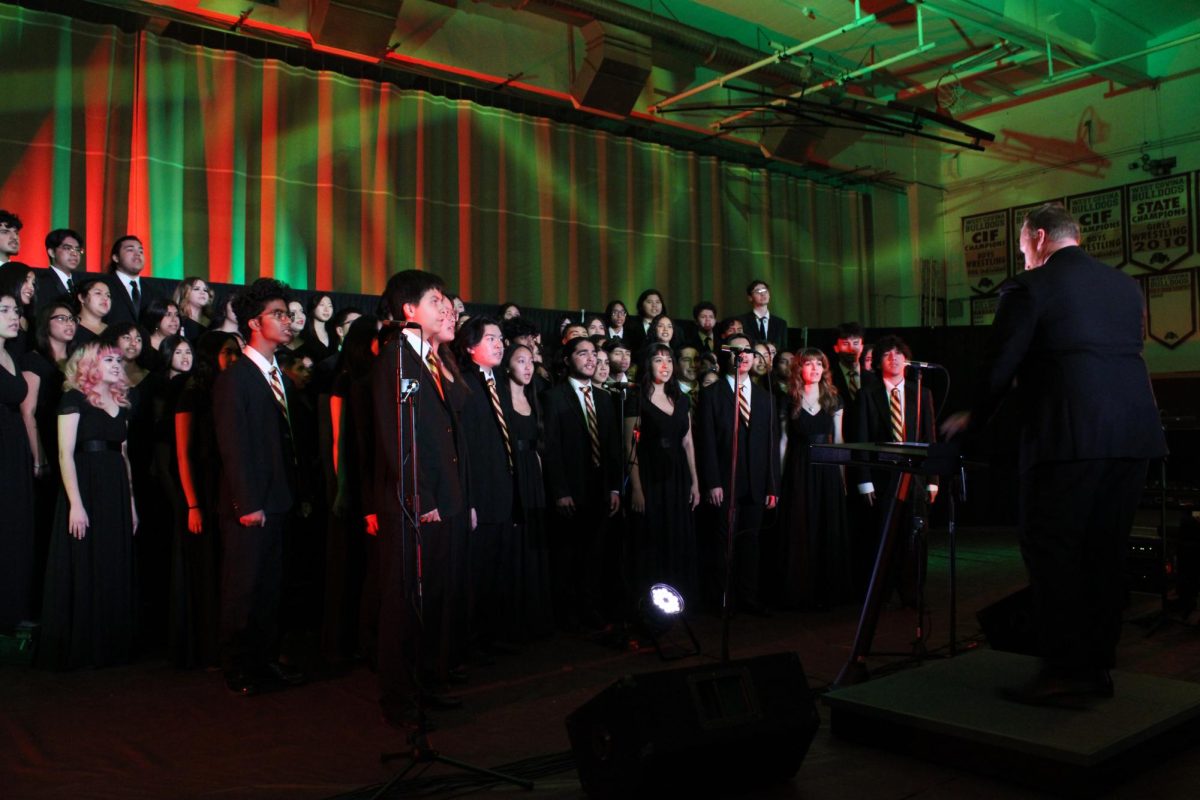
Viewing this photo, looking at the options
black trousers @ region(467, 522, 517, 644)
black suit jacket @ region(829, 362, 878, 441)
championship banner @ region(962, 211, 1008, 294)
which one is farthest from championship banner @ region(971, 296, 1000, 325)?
black trousers @ region(467, 522, 517, 644)

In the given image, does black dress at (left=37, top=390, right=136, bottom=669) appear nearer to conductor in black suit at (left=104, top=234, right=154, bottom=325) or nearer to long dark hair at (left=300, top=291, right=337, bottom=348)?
conductor in black suit at (left=104, top=234, right=154, bottom=325)

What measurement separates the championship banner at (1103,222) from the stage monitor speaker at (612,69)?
5837 millimetres

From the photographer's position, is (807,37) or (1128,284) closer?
(1128,284)

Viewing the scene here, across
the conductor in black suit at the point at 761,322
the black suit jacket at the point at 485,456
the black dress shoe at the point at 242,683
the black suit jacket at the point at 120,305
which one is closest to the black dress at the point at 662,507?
the black suit jacket at the point at 485,456

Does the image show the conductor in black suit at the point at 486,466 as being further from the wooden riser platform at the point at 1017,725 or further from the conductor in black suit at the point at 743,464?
the wooden riser platform at the point at 1017,725

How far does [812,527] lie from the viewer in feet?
18.2

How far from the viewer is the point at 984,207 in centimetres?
1241

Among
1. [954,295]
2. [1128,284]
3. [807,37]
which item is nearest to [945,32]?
[807,37]

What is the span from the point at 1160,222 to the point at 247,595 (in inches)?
429

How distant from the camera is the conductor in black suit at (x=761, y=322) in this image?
7969 millimetres

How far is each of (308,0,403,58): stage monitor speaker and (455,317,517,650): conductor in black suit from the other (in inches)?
176

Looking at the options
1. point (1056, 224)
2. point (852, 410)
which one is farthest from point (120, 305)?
point (1056, 224)

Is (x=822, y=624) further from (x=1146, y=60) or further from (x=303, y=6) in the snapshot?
(x=1146, y=60)

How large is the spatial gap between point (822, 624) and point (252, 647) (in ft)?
9.71
